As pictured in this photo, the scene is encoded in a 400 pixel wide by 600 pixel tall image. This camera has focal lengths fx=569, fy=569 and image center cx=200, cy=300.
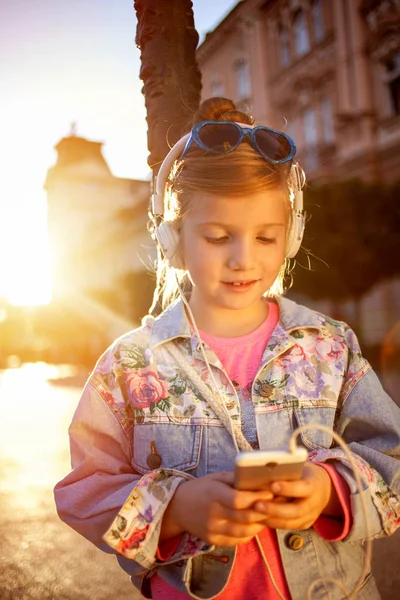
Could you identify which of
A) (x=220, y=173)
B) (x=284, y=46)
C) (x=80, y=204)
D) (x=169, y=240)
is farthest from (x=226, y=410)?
(x=80, y=204)

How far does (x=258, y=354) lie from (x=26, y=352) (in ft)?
96.0

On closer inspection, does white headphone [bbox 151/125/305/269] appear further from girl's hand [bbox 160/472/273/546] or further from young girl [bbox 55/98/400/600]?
girl's hand [bbox 160/472/273/546]

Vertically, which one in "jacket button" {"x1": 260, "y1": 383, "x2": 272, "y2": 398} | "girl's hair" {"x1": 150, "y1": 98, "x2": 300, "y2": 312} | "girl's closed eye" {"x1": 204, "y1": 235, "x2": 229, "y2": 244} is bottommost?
"jacket button" {"x1": 260, "y1": 383, "x2": 272, "y2": 398}

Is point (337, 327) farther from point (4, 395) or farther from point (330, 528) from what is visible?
point (4, 395)

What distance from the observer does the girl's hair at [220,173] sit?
4.68ft

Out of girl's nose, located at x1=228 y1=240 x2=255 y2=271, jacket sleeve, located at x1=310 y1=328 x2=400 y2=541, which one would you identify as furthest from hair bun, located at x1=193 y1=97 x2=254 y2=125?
jacket sleeve, located at x1=310 y1=328 x2=400 y2=541

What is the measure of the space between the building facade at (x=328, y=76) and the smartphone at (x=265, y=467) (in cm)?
1383

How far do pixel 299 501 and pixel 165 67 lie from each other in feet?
5.67

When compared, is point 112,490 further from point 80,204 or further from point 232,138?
point 80,204

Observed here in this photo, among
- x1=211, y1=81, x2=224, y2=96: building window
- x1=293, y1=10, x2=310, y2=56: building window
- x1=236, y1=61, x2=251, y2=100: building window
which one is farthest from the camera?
x1=211, y1=81, x2=224, y2=96: building window

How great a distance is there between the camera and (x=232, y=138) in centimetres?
148

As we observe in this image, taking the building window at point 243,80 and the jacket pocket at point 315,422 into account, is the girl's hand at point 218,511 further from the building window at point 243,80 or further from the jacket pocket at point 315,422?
the building window at point 243,80

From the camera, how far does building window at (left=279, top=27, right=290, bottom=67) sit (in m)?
20.0

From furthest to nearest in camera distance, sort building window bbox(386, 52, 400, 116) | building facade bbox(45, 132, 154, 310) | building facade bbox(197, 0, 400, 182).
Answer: building facade bbox(45, 132, 154, 310) < building facade bbox(197, 0, 400, 182) < building window bbox(386, 52, 400, 116)
